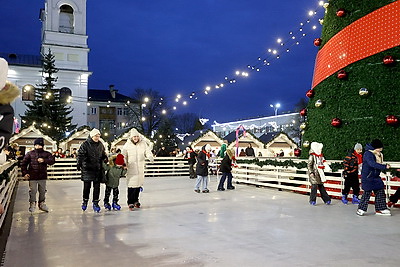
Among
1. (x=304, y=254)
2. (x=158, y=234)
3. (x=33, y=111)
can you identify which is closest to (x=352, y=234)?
(x=304, y=254)

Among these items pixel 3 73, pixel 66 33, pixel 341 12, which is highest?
pixel 66 33

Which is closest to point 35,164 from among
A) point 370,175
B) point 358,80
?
point 370,175

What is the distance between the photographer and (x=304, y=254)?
4.71 meters

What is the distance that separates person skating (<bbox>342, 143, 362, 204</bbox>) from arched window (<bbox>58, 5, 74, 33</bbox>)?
42264 millimetres

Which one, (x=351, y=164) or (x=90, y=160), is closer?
(x=90, y=160)

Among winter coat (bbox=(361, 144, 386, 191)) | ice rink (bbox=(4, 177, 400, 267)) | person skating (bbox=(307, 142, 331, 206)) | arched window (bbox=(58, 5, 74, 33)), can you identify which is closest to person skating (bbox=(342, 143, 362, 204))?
ice rink (bbox=(4, 177, 400, 267))

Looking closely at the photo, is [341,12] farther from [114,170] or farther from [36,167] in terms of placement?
[36,167]

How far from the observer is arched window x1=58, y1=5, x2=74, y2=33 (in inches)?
1772

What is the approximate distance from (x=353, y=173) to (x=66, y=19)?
4346 cm

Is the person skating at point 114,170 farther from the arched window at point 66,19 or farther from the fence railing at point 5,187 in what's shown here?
the arched window at point 66,19

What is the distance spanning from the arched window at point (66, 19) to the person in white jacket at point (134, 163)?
134 ft

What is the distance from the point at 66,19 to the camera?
4550cm

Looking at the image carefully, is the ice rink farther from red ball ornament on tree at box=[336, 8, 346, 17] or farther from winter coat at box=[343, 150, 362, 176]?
red ball ornament on tree at box=[336, 8, 346, 17]

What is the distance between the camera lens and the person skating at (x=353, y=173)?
30.3 ft
